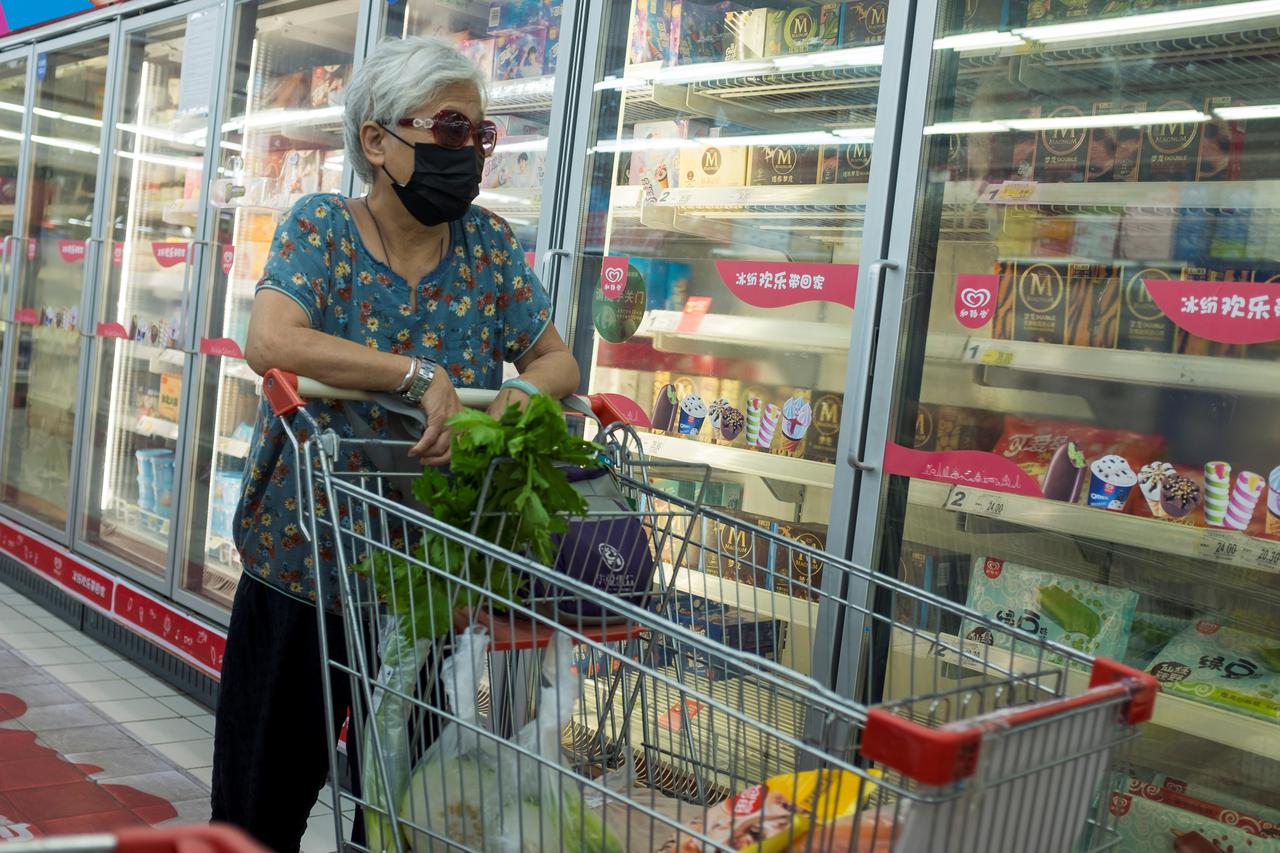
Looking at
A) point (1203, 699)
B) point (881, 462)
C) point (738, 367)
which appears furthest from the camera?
point (738, 367)

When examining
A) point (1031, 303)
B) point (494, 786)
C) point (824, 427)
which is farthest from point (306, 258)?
point (1031, 303)

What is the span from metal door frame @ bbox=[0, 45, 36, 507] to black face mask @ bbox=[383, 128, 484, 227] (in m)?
4.64

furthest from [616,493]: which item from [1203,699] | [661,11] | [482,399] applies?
[661,11]

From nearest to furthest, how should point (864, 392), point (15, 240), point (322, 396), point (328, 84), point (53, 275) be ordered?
point (322, 396) < point (864, 392) < point (328, 84) < point (53, 275) < point (15, 240)

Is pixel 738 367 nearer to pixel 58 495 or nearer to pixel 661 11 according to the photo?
pixel 661 11

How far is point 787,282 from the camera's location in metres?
2.71

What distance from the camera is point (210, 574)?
14.7 feet

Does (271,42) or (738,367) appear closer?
(738,367)

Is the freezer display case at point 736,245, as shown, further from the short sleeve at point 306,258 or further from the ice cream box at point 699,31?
the short sleeve at point 306,258

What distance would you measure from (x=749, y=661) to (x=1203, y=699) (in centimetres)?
130

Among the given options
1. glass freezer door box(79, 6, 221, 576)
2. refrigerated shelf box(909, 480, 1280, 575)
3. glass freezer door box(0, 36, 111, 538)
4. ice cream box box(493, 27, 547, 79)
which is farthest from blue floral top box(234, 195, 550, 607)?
glass freezer door box(0, 36, 111, 538)

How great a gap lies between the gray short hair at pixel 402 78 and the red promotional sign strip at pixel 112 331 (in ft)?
10.7

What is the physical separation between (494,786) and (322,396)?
0.61 m

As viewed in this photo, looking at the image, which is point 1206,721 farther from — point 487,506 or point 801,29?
point 801,29
